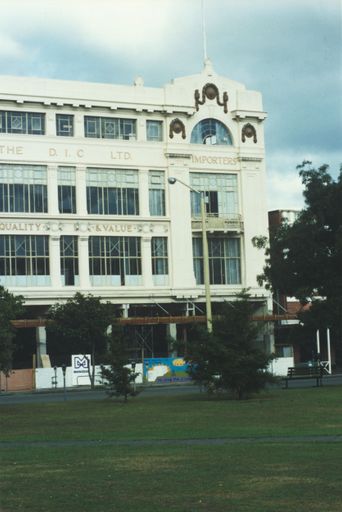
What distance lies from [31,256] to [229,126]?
66.0ft

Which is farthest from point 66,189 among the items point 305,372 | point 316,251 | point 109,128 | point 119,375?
point 119,375

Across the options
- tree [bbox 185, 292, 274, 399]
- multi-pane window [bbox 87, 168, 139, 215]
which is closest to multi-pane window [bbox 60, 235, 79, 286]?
multi-pane window [bbox 87, 168, 139, 215]

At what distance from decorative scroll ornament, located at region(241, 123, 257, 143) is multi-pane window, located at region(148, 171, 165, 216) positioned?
8.13m

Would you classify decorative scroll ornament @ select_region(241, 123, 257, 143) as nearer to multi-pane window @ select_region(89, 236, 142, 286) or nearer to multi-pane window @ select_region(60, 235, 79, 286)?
multi-pane window @ select_region(89, 236, 142, 286)

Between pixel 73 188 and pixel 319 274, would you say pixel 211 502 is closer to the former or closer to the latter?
pixel 319 274

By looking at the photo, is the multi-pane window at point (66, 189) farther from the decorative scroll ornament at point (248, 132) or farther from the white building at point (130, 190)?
the decorative scroll ornament at point (248, 132)

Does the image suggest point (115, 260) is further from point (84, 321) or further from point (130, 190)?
point (84, 321)

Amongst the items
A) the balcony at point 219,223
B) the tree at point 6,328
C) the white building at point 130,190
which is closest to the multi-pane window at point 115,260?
the white building at point 130,190

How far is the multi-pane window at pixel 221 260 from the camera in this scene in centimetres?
7750

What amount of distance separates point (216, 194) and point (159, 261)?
7.42m

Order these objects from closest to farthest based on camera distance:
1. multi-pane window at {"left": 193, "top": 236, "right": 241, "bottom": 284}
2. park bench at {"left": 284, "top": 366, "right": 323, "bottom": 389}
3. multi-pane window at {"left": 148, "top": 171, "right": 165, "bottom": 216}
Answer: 1. park bench at {"left": 284, "top": 366, "right": 323, "bottom": 389}
2. multi-pane window at {"left": 148, "top": 171, "right": 165, "bottom": 216}
3. multi-pane window at {"left": 193, "top": 236, "right": 241, "bottom": 284}

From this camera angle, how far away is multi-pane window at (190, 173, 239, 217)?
77500mm

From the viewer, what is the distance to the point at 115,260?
2904 inches

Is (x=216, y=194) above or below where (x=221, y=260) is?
above
